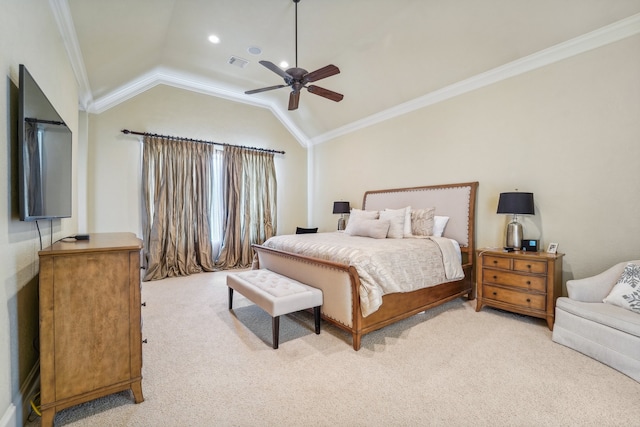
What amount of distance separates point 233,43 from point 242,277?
10.8 feet

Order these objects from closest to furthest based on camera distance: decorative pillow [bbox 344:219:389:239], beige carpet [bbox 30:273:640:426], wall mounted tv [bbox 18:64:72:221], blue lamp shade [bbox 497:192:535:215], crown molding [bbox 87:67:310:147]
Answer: wall mounted tv [bbox 18:64:72:221], beige carpet [bbox 30:273:640:426], blue lamp shade [bbox 497:192:535:215], decorative pillow [bbox 344:219:389:239], crown molding [bbox 87:67:310:147]

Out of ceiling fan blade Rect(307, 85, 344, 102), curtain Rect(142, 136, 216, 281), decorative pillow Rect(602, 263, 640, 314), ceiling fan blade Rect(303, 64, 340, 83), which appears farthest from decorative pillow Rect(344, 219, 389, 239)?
curtain Rect(142, 136, 216, 281)

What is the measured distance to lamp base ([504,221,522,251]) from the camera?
3191 millimetres

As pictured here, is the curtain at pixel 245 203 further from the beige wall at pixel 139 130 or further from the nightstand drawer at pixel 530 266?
the nightstand drawer at pixel 530 266

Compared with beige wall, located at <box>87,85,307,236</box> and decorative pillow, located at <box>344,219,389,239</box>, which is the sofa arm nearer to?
decorative pillow, located at <box>344,219,389,239</box>

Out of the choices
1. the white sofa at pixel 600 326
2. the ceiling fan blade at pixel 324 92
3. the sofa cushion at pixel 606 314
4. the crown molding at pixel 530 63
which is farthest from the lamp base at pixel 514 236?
the ceiling fan blade at pixel 324 92

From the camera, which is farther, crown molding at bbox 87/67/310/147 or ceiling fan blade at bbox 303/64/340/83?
crown molding at bbox 87/67/310/147

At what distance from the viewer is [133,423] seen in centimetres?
156

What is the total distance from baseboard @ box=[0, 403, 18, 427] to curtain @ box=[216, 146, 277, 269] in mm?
4029

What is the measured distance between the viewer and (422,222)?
3902mm

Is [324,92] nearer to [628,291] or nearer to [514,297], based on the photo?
[514,297]

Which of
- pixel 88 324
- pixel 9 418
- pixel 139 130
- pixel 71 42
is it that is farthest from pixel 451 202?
pixel 139 130

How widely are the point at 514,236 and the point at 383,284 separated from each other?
1854 mm

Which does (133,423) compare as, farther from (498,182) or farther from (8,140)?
(498,182)
